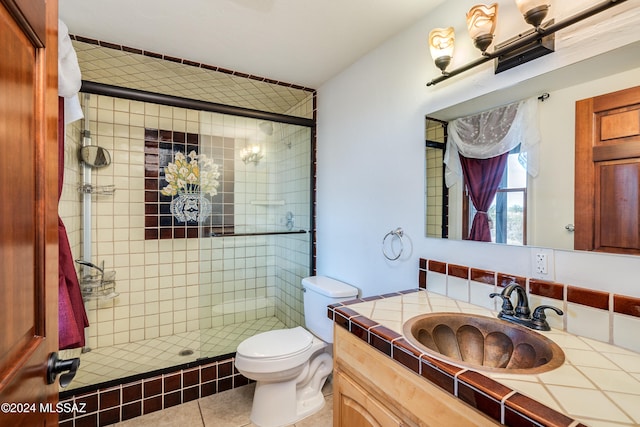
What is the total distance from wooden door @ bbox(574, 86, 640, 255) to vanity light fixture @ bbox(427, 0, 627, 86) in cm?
26

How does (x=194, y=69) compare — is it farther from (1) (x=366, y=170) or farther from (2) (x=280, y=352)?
(2) (x=280, y=352)

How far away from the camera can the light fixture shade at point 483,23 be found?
3.95 ft

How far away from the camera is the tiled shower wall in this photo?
246 cm

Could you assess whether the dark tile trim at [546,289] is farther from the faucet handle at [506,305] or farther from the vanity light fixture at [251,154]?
the vanity light fixture at [251,154]

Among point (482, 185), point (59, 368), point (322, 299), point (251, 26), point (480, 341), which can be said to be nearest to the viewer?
point (59, 368)

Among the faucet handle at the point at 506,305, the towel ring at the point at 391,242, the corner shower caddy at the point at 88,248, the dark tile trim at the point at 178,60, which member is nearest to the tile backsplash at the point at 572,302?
the faucet handle at the point at 506,305

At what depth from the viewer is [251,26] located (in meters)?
1.75

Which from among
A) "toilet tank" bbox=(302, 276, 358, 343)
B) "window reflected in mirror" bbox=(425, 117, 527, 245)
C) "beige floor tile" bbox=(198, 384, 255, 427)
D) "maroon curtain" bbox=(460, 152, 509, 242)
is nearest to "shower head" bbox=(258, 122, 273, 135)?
"toilet tank" bbox=(302, 276, 358, 343)

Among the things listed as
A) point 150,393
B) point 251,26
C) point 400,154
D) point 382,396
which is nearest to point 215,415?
point 150,393

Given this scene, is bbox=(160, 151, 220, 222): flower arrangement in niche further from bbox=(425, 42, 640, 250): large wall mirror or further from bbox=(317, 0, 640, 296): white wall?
bbox=(425, 42, 640, 250): large wall mirror

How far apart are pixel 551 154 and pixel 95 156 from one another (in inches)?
120

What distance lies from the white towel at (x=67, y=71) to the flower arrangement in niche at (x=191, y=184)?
1.07 m

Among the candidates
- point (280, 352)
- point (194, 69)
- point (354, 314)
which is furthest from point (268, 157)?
point (354, 314)

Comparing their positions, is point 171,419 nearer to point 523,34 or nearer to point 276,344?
point 276,344
